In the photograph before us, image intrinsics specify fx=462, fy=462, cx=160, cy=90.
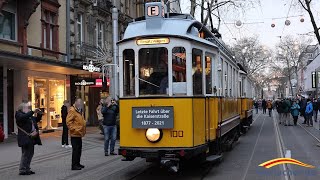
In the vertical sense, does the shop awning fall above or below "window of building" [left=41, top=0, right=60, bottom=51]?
below

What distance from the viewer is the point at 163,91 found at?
A: 918cm

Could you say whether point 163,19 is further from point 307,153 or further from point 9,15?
point 9,15

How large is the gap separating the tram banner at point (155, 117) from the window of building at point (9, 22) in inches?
467

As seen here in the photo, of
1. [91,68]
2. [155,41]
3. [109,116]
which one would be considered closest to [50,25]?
[91,68]

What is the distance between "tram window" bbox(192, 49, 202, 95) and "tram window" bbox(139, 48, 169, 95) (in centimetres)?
60

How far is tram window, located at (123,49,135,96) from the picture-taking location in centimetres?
945

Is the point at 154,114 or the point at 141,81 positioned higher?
the point at 141,81

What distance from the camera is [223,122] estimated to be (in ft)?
38.5

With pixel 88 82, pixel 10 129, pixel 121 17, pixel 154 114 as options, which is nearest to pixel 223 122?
pixel 154 114

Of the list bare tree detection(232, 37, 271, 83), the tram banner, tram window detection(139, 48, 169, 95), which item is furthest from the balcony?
bare tree detection(232, 37, 271, 83)

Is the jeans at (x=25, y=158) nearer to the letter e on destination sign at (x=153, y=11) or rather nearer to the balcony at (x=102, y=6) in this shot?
the letter e on destination sign at (x=153, y=11)

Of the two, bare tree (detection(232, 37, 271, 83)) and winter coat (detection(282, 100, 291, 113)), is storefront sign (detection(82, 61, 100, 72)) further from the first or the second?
bare tree (detection(232, 37, 271, 83))

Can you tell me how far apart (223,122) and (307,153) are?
12.6 feet

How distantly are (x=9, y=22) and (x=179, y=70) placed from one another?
1277cm
